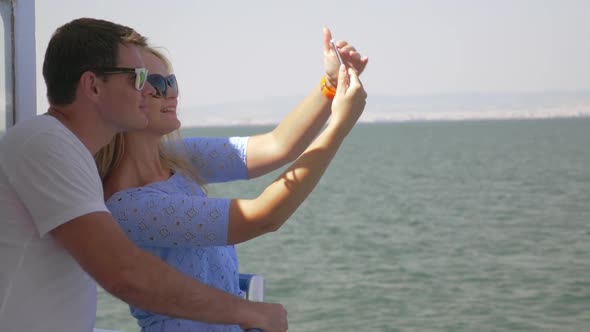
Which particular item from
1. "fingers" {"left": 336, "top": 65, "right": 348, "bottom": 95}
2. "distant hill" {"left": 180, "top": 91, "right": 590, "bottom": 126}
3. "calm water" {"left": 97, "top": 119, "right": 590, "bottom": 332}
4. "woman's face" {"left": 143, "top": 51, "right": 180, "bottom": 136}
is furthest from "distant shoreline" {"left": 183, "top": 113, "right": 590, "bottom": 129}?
"fingers" {"left": 336, "top": 65, "right": 348, "bottom": 95}

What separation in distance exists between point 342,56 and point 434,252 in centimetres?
2189

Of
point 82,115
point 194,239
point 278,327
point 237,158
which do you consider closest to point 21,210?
point 82,115

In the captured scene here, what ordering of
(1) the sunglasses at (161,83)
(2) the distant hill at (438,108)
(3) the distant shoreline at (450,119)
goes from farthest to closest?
(3) the distant shoreline at (450,119) < (2) the distant hill at (438,108) < (1) the sunglasses at (161,83)

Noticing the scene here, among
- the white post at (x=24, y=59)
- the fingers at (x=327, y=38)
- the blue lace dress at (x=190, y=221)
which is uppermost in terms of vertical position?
the fingers at (x=327, y=38)

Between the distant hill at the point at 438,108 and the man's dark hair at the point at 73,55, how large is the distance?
300 feet

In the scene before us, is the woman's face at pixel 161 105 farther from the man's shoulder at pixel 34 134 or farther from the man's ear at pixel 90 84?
the man's shoulder at pixel 34 134

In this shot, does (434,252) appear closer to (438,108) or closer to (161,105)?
(161,105)

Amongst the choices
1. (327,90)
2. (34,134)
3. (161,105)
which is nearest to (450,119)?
(327,90)

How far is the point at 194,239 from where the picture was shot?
1.37 metres

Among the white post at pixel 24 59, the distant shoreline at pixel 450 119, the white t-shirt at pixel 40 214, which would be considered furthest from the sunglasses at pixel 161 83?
the distant shoreline at pixel 450 119

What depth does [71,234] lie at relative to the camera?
1144 mm

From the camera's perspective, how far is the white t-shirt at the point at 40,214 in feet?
3.76

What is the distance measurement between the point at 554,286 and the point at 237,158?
59.0ft

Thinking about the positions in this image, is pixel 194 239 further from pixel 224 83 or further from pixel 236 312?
pixel 224 83
